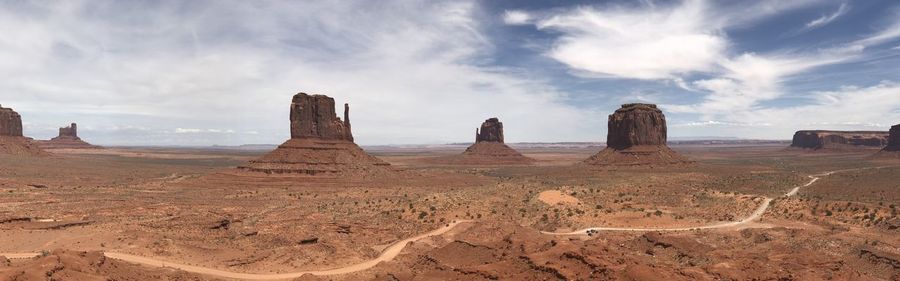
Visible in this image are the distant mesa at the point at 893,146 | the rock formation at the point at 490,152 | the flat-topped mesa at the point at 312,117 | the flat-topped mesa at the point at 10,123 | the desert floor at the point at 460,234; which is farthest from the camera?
the rock formation at the point at 490,152

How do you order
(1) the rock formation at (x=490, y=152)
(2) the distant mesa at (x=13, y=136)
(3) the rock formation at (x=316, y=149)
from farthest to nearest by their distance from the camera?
(1) the rock formation at (x=490, y=152) → (2) the distant mesa at (x=13, y=136) → (3) the rock formation at (x=316, y=149)

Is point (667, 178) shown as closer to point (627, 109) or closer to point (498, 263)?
point (627, 109)

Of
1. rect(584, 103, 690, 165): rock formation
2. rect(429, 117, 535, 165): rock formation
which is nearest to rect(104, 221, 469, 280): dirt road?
rect(584, 103, 690, 165): rock formation

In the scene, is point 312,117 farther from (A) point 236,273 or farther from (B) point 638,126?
(B) point 638,126

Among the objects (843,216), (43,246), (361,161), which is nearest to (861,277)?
(843,216)

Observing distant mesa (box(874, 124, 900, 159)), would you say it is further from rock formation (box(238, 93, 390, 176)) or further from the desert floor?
rock formation (box(238, 93, 390, 176))

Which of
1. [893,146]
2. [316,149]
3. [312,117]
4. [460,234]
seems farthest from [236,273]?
[893,146]

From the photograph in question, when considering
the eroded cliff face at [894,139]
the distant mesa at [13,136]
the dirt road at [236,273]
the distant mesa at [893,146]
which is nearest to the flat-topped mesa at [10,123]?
the distant mesa at [13,136]

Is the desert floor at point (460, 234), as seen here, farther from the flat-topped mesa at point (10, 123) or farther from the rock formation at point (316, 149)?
the flat-topped mesa at point (10, 123)
